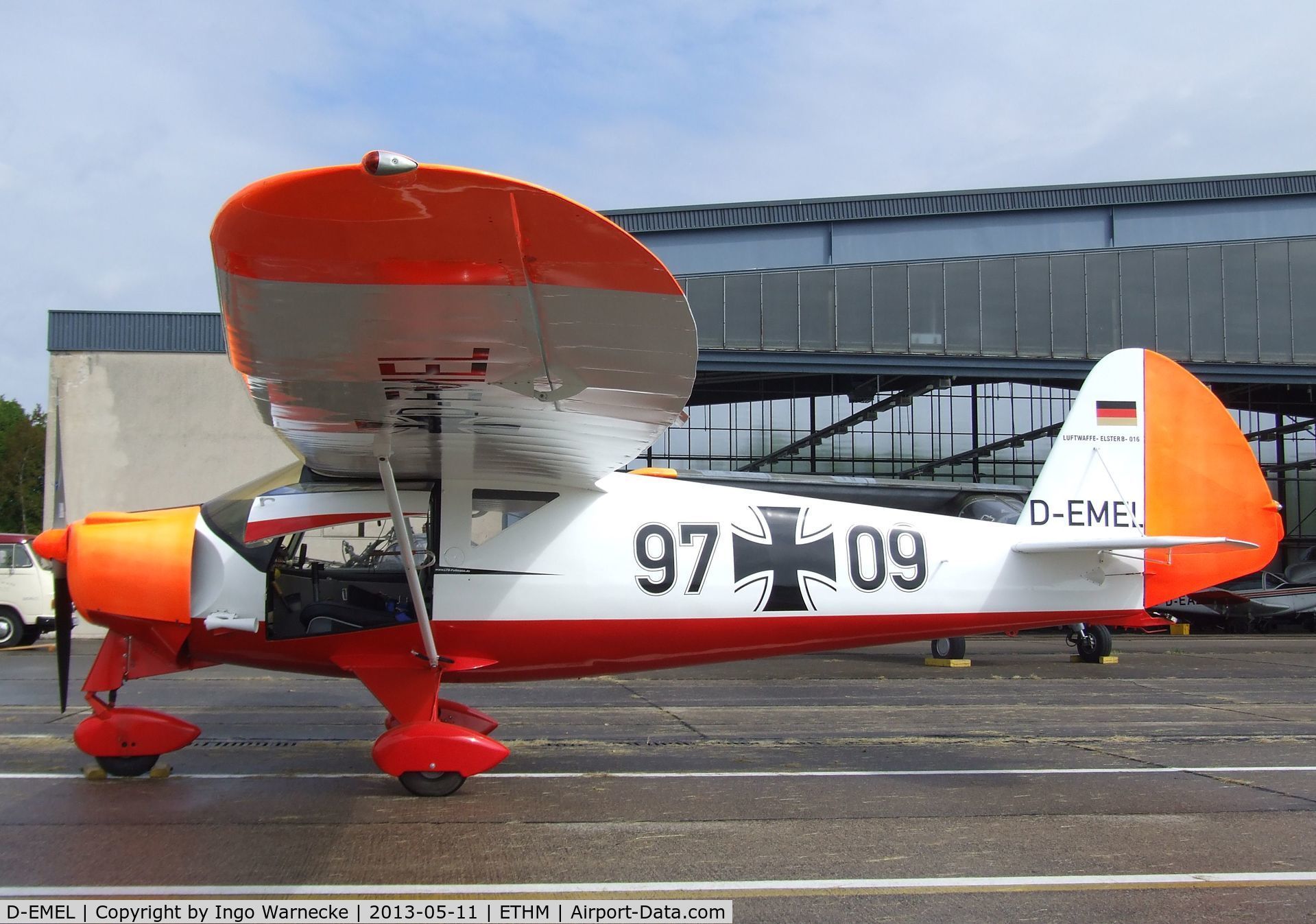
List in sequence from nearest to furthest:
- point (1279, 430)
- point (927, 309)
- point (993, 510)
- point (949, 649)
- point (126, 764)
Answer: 1. point (126, 764)
2. point (949, 649)
3. point (993, 510)
4. point (927, 309)
5. point (1279, 430)

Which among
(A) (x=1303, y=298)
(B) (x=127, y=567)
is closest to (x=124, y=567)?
(B) (x=127, y=567)

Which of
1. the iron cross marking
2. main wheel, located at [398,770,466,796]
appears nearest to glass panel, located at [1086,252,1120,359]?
the iron cross marking

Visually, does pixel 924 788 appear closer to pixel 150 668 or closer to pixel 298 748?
pixel 298 748

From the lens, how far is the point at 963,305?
84.8 ft

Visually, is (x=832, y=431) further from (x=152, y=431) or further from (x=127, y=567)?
(x=127, y=567)

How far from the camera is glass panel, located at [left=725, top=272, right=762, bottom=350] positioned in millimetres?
25438

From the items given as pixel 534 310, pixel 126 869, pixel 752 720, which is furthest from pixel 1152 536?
pixel 126 869

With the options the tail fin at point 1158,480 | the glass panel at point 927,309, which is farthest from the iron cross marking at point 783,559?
the glass panel at point 927,309

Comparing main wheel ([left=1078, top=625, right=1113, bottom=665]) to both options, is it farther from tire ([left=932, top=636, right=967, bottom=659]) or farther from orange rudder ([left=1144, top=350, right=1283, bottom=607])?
orange rudder ([left=1144, top=350, right=1283, bottom=607])

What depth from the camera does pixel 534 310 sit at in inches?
164

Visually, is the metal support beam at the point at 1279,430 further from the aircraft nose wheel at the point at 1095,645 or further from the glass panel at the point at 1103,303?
the aircraft nose wheel at the point at 1095,645

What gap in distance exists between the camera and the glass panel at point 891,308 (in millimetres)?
25625

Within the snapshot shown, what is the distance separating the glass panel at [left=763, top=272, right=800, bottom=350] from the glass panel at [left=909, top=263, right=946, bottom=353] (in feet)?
9.49

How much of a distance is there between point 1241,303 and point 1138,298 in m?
2.74
